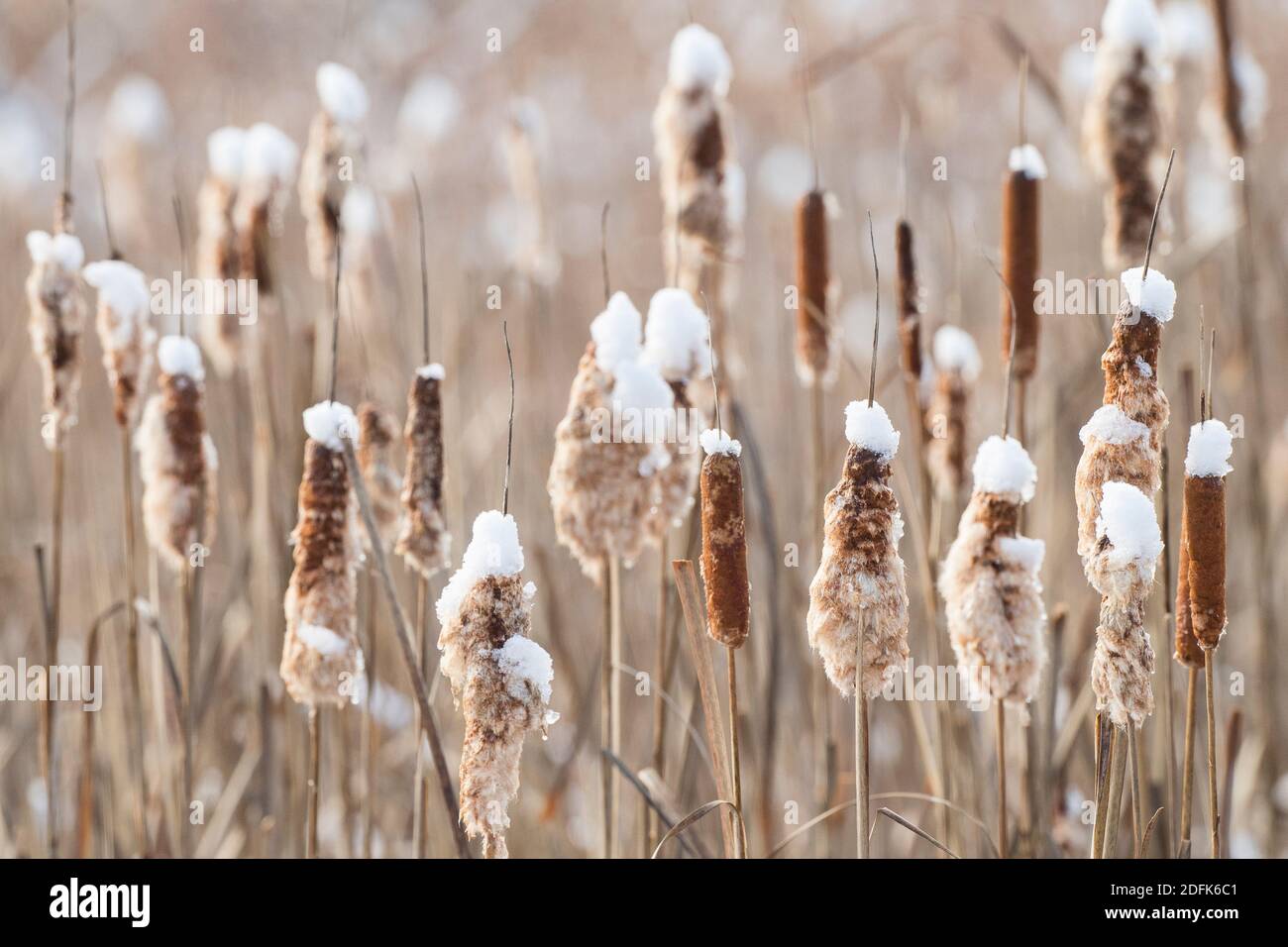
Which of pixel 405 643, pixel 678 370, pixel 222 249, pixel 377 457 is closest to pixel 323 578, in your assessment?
pixel 405 643

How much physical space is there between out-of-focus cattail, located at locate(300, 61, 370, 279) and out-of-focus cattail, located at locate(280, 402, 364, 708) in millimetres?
726

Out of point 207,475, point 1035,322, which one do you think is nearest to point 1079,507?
point 1035,322

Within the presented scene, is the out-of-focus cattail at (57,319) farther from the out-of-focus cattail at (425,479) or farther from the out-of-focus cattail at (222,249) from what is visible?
Answer: the out-of-focus cattail at (425,479)

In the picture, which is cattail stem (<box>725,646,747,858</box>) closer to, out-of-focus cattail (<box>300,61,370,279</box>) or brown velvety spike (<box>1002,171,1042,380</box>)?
brown velvety spike (<box>1002,171,1042,380</box>)

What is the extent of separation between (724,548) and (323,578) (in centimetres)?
41

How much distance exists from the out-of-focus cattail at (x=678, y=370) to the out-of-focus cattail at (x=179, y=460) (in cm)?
58

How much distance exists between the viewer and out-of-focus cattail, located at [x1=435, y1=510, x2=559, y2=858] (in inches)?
38.8

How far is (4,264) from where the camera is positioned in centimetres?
364

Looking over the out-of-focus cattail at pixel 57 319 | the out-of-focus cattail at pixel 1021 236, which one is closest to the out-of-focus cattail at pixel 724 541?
the out-of-focus cattail at pixel 1021 236

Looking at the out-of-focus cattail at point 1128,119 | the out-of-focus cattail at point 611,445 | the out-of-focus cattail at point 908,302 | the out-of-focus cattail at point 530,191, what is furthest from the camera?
the out-of-focus cattail at point 530,191

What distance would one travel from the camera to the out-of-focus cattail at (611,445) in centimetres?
118

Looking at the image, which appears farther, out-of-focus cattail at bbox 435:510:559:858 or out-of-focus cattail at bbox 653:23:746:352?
out-of-focus cattail at bbox 653:23:746:352

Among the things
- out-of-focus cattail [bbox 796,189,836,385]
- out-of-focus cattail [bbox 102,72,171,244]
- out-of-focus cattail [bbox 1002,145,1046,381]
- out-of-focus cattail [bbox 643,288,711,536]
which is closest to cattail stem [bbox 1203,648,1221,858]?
out-of-focus cattail [bbox 1002,145,1046,381]

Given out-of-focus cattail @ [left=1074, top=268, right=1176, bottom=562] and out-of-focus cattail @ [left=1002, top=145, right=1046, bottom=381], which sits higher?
out-of-focus cattail @ [left=1002, top=145, right=1046, bottom=381]
